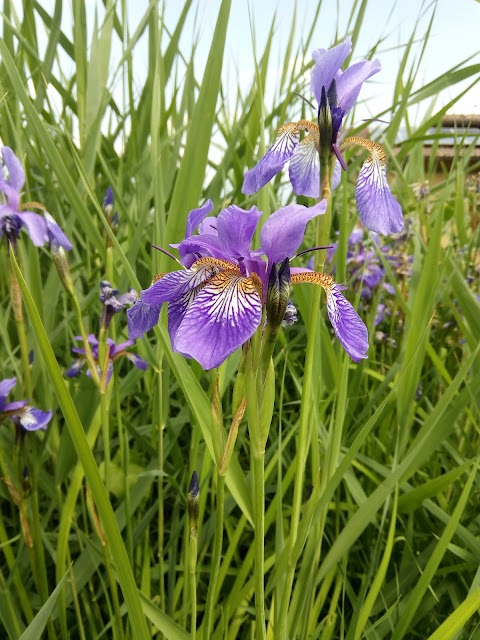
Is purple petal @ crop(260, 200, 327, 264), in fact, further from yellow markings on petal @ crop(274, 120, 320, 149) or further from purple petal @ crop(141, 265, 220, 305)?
yellow markings on petal @ crop(274, 120, 320, 149)

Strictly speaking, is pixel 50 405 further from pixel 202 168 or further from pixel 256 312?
pixel 256 312

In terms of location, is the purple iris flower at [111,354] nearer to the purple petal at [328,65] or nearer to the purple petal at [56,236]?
the purple petal at [56,236]

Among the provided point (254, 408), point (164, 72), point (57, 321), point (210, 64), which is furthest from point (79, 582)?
point (164, 72)

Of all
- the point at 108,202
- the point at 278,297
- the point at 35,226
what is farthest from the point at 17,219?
the point at 278,297

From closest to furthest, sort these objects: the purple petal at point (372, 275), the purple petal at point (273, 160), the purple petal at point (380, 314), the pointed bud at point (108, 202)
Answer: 1. the purple petal at point (273, 160)
2. the pointed bud at point (108, 202)
3. the purple petal at point (380, 314)
4. the purple petal at point (372, 275)

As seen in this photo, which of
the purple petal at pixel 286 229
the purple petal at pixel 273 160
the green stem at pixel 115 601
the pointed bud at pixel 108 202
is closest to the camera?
the purple petal at pixel 286 229

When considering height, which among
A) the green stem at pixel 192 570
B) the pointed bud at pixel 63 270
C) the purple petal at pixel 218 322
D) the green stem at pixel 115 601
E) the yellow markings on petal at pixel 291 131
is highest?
the yellow markings on petal at pixel 291 131

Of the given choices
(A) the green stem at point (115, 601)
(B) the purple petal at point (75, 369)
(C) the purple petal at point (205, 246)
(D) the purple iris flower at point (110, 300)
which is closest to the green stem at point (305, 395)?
(C) the purple petal at point (205, 246)
